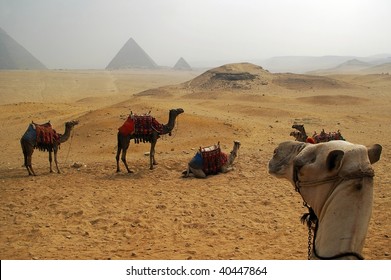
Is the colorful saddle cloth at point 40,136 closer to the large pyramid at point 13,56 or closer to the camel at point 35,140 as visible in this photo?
the camel at point 35,140

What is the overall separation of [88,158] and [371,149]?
11.3 m

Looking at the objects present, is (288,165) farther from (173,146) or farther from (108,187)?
(173,146)

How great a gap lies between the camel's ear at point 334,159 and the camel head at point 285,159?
0.46 m

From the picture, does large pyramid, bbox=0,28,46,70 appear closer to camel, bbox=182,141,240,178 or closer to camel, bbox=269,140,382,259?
camel, bbox=182,141,240,178

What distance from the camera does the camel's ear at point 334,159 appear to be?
221 cm

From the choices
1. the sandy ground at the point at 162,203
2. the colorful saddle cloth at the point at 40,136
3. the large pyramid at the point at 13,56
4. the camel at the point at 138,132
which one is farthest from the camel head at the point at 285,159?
the large pyramid at the point at 13,56

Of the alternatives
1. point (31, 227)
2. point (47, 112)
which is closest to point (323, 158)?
point (31, 227)

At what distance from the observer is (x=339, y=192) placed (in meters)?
2.34

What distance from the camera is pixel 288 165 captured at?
2785 mm

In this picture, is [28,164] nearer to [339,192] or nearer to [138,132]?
[138,132]

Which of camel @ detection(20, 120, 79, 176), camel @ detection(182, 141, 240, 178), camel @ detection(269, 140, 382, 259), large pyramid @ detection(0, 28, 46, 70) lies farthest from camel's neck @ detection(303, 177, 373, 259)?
large pyramid @ detection(0, 28, 46, 70)

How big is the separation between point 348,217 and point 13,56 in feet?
648

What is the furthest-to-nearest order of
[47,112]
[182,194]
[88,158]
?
[47,112] → [88,158] → [182,194]

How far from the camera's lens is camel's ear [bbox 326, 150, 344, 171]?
221 cm
